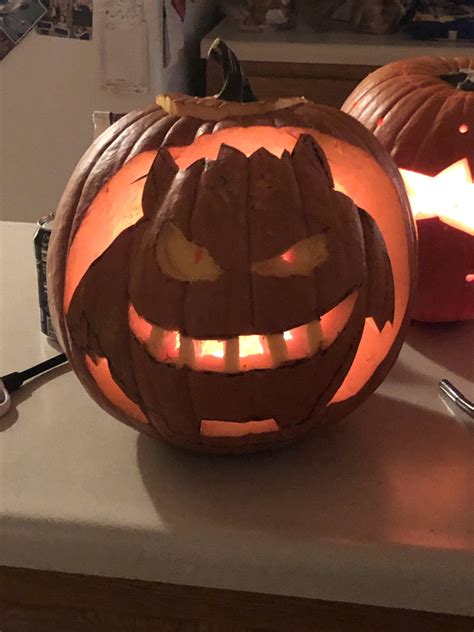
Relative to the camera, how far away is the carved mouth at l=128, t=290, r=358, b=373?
20.5 inches

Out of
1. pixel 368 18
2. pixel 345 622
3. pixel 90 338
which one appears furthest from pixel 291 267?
pixel 368 18

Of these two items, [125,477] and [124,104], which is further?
[124,104]

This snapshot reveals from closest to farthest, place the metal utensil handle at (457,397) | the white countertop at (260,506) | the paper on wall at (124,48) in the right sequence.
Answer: the white countertop at (260,506), the metal utensil handle at (457,397), the paper on wall at (124,48)

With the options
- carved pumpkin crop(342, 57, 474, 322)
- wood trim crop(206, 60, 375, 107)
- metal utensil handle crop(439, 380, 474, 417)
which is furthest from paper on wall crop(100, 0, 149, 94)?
metal utensil handle crop(439, 380, 474, 417)

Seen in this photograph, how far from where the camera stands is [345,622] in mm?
541

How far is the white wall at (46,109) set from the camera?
1.78 metres

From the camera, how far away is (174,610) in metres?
0.55

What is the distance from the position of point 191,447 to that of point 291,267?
152 millimetres

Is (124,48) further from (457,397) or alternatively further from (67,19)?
(457,397)

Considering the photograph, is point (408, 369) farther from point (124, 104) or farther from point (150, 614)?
point (124, 104)

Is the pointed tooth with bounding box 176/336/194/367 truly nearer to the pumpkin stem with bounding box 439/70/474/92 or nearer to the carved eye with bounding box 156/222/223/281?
the carved eye with bounding box 156/222/223/281

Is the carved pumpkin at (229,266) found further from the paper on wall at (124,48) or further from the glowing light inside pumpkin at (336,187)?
the paper on wall at (124,48)

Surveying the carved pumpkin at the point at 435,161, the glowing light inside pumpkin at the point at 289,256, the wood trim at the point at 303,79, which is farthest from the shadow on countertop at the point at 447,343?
the wood trim at the point at 303,79

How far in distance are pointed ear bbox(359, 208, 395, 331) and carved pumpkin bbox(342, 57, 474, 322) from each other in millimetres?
191
